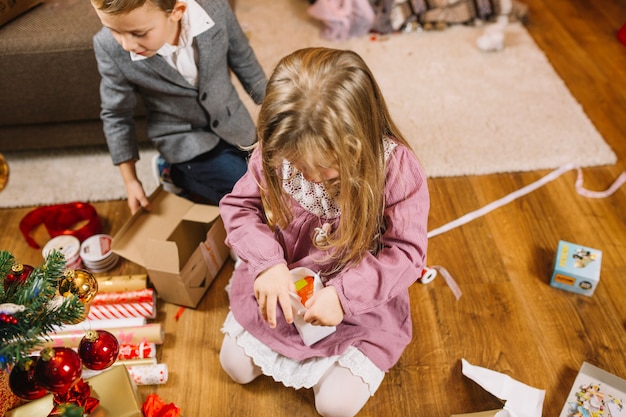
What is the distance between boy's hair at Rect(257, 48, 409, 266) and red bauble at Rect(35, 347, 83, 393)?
41 cm

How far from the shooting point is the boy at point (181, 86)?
1075mm

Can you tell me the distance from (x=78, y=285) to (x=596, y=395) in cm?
104

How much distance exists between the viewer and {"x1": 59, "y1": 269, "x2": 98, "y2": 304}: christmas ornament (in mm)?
808

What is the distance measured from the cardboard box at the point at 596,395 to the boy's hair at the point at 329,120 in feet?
2.15

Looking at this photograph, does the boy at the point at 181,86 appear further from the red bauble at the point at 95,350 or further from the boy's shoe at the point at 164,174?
the red bauble at the point at 95,350

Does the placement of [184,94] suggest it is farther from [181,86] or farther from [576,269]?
[576,269]

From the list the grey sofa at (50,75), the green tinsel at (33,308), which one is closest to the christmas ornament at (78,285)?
the green tinsel at (33,308)

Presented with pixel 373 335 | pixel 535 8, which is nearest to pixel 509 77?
pixel 535 8

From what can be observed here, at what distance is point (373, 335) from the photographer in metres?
1.06

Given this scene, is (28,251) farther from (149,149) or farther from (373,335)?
(373,335)

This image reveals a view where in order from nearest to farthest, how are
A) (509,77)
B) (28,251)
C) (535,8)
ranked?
(28,251), (509,77), (535,8)

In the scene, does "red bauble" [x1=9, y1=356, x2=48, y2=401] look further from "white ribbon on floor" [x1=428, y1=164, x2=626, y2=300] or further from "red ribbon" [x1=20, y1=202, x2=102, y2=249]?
"white ribbon on floor" [x1=428, y1=164, x2=626, y2=300]

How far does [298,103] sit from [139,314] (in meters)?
0.76

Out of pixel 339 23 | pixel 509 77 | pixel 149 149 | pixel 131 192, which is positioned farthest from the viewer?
pixel 339 23
